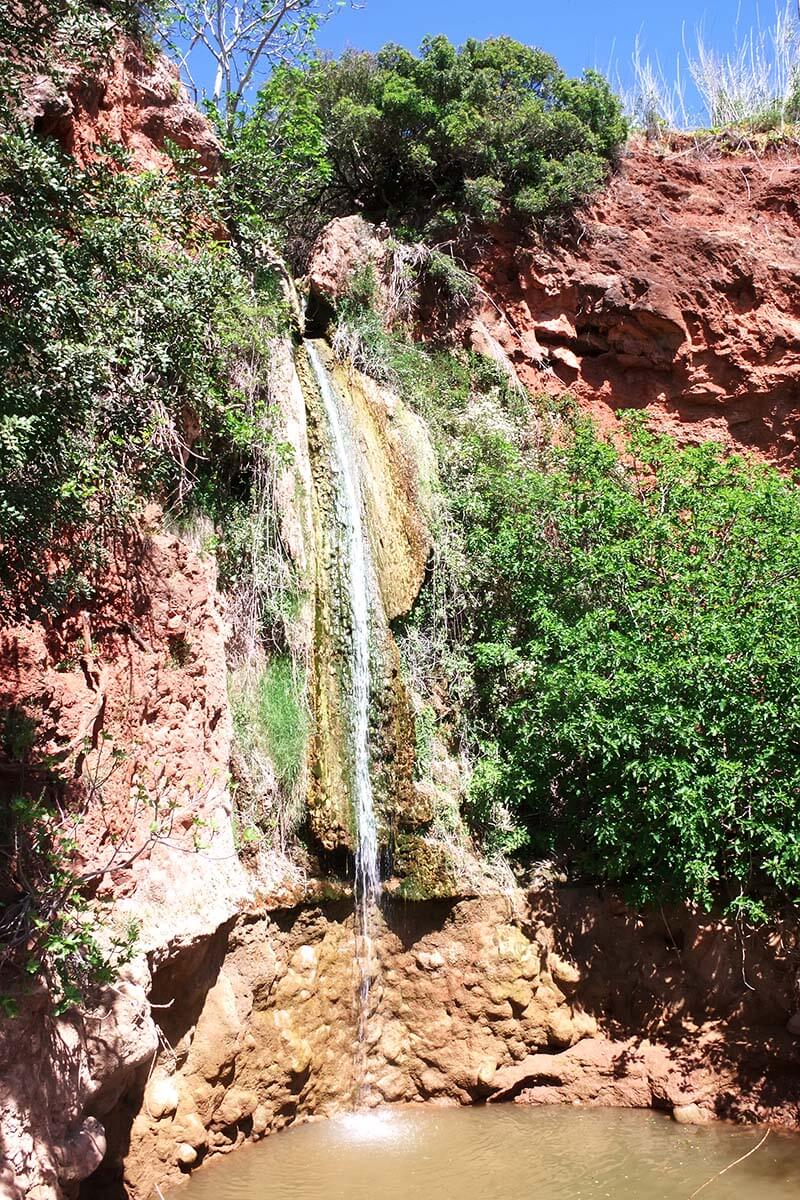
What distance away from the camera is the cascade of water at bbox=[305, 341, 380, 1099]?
8.55 meters

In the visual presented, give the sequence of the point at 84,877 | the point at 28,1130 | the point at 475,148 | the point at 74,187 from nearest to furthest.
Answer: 1. the point at 28,1130
2. the point at 84,877
3. the point at 74,187
4. the point at 475,148

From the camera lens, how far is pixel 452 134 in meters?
14.2

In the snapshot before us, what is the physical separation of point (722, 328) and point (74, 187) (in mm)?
10720

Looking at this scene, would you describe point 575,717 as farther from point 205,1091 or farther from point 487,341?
point 487,341

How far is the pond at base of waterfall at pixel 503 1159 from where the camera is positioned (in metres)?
6.77


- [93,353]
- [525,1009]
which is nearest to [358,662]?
[525,1009]

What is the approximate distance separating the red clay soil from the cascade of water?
4815 millimetres

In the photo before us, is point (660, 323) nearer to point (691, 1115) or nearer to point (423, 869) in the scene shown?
point (423, 869)

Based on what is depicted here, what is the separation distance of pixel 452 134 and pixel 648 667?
878 cm

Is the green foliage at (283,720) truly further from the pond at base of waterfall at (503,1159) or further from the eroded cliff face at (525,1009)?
the pond at base of waterfall at (503,1159)

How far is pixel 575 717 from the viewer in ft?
29.4

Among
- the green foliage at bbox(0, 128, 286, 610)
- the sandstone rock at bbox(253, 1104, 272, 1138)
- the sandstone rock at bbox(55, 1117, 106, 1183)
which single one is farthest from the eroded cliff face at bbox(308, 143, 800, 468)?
the sandstone rock at bbox(55, 1117, 106, 1183)

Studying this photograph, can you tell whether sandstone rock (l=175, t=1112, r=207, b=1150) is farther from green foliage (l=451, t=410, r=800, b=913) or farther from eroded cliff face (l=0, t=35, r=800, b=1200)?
green foliage (l=451, t=410, r=800, b=913)

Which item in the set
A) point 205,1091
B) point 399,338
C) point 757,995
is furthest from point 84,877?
point 399,338
